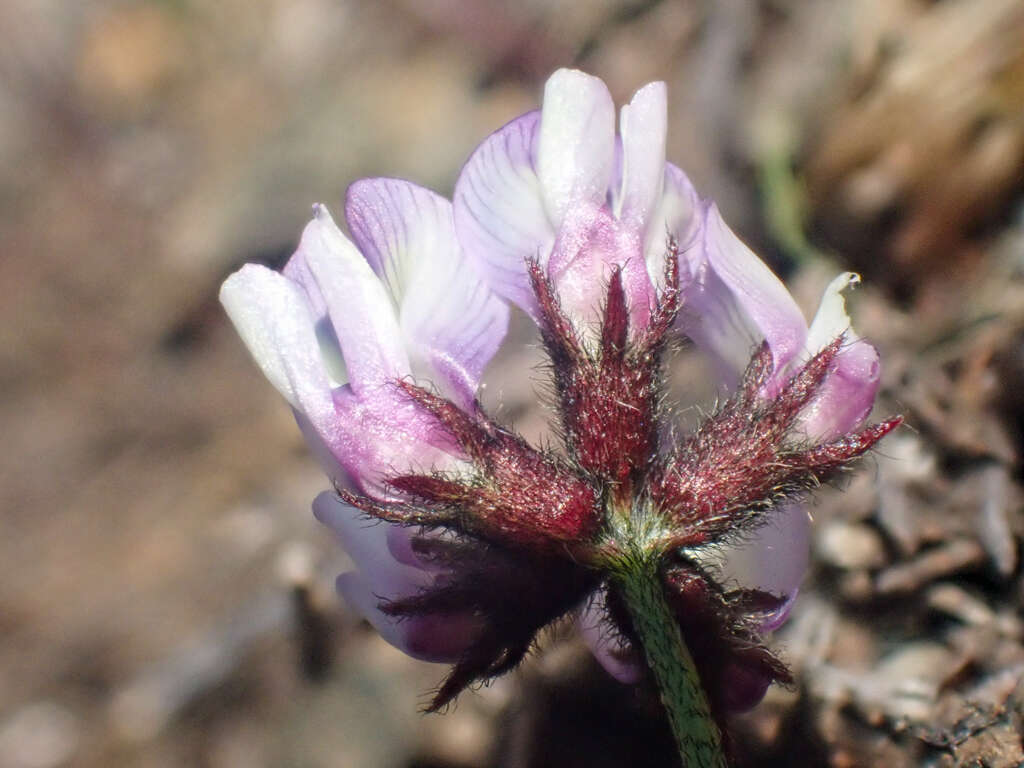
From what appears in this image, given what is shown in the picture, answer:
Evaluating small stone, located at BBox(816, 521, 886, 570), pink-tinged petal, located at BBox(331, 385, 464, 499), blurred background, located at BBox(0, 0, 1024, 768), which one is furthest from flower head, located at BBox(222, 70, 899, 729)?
small stone, located at BBox(816, 521, 886, 570)

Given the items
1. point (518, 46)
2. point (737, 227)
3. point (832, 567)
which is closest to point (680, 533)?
point (832, 567)

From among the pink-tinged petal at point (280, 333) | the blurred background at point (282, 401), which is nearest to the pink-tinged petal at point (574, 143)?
the pink-tinged petal at point (280, 333)

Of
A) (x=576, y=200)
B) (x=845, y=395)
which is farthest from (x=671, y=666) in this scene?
(x=576, y=200)

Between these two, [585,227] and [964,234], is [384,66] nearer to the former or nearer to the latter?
[964,234]

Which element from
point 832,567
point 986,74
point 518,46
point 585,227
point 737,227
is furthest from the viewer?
point 518,46

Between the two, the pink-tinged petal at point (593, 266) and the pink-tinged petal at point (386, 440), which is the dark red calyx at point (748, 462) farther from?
the pink-tinged petal at point (386, 440)

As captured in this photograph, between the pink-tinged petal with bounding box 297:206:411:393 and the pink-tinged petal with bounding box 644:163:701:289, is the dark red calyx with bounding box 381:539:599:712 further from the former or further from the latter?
the pink-tinged petal with bounding box 644:163:701:289

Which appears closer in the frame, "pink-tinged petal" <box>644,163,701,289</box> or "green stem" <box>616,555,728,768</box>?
"green stem" <box>616,555,728,768</box>

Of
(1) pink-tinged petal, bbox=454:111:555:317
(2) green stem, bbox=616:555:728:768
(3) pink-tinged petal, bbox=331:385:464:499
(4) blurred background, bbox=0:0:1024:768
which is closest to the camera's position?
(2) green stem, bbox=616:555:728:768
